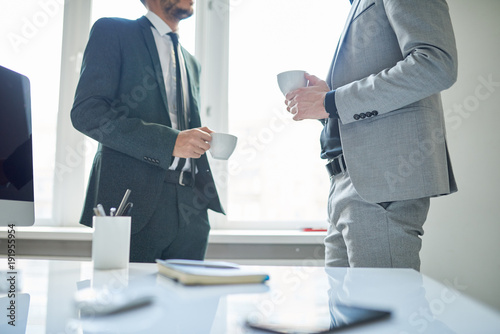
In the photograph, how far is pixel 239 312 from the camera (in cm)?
47

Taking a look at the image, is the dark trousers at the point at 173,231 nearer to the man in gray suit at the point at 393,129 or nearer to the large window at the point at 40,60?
the man in gray suit at the point at 393,129

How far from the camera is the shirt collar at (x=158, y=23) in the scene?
1.57 m

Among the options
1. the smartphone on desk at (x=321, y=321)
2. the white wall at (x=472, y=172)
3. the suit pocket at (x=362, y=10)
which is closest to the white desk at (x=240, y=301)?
the smartphone on desk at (x=321, y=321)

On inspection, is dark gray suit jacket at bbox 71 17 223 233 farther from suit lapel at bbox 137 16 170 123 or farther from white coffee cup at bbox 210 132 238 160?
white coffee cup at bbox 210 132 238 160

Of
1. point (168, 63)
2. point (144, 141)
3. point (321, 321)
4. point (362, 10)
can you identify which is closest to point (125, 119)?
point (144, 141)

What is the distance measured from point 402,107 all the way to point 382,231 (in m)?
0.33

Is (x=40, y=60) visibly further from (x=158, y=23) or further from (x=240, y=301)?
(x=240, y=301)

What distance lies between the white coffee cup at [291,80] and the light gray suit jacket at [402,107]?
0.46 ft

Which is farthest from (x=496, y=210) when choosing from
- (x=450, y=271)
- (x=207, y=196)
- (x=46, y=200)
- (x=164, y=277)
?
(x=46, y=200)

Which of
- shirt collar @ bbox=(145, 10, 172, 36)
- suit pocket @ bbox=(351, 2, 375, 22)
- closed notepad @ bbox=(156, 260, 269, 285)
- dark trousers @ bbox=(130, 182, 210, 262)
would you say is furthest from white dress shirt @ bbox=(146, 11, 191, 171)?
closed notepad @ bbox=(156, 260, 269, 285)

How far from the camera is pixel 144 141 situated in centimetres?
128

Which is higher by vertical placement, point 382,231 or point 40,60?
point 40,60

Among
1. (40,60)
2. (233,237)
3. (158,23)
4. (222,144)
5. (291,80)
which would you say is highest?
(40,60)

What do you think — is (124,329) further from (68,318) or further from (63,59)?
(63,59)
